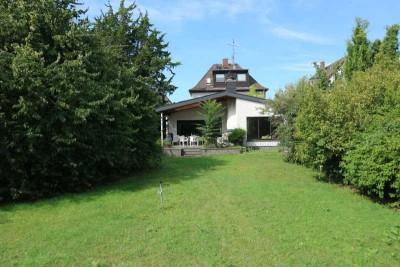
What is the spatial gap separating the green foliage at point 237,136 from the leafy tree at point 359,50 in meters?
7.70

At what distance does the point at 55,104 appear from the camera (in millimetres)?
9078

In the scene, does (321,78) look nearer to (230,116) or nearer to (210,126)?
(210,126)

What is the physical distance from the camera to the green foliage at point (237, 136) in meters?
21.1

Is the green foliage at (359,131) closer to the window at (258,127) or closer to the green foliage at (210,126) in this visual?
the green foliage at (210,126)

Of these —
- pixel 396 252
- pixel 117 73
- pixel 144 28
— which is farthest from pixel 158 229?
pixel 144 28

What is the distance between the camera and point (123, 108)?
421 inches

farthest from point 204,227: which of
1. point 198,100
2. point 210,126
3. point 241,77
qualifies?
point 241,77

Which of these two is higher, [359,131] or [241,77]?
[241,77]

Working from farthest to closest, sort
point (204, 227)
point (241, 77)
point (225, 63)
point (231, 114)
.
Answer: point (225, 63) → point (241, 77) → point (231, 114) → point (204, 227)

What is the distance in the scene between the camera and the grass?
538 cm

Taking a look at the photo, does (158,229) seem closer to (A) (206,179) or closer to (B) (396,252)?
(B) (396,252)

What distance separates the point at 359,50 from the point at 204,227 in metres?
11.9

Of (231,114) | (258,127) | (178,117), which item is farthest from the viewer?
(178,117)

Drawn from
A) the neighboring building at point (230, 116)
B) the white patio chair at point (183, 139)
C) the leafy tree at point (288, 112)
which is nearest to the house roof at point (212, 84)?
the neighboring building at point (230, 116)
